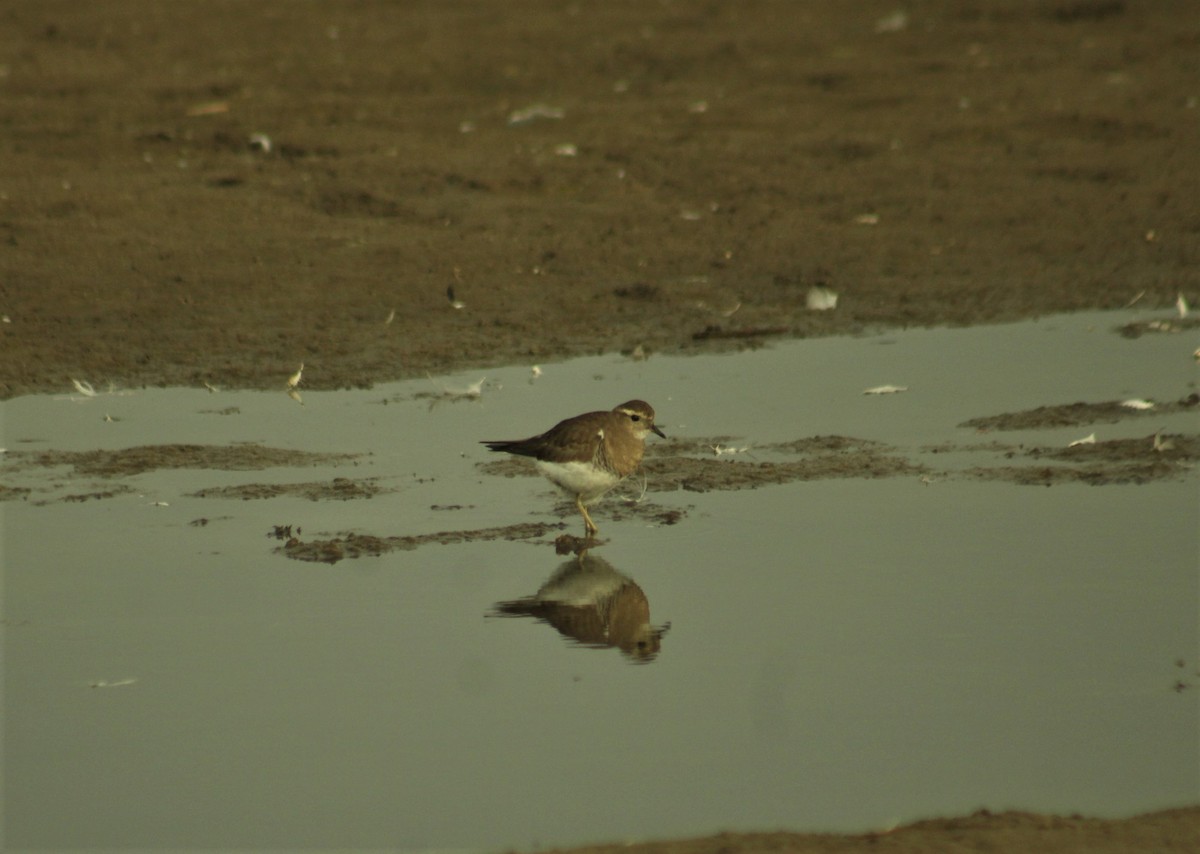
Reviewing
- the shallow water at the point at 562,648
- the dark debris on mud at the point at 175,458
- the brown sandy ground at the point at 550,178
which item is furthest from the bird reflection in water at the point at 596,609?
the brown sandy ground at the point at 550,178

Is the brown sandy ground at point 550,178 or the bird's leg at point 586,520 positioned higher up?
the brown sandy ground at point 550,178

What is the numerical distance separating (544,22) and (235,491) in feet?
38.0

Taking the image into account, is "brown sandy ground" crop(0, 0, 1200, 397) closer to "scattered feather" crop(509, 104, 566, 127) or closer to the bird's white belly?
"scattered feather" crop(509, 104, 566, 127)

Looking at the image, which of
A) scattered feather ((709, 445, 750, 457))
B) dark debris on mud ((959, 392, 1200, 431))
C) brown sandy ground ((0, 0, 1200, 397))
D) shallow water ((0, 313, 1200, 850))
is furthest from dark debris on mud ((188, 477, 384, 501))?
dark debris on mud ((959, 392, 1200, 431))

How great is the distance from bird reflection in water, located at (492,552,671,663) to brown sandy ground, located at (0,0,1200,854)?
7.85ft

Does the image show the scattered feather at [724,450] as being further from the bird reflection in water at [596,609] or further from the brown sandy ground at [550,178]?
the brown sandy ground at [550,178]

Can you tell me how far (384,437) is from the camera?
8680 millimetres

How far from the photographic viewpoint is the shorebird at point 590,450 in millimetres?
7387

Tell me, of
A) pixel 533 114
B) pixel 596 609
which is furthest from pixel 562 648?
pixel 533 114

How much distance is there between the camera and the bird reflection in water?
614cm

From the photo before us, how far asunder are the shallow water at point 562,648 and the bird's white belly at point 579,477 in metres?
0.17

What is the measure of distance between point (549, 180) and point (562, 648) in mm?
7483

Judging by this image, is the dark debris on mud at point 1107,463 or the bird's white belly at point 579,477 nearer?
the bird's white belly at point 579,477

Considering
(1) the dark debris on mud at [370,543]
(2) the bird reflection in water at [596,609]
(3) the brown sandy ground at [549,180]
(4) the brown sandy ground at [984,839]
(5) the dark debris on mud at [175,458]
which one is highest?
(3) the brown sandy ground at [549,180]
